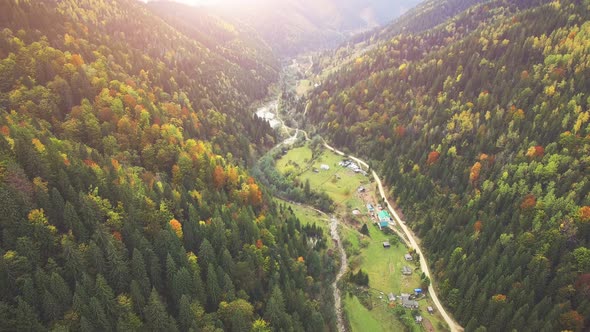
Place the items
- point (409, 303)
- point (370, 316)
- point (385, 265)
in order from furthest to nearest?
point (385, 265), point (409, 303), point (370, 316)

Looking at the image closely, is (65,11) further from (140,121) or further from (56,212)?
(56,212)

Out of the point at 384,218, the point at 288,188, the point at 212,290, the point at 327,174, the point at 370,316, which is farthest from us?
the point at 327,174

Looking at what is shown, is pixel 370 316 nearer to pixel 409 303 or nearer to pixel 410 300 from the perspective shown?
pixel 409 303

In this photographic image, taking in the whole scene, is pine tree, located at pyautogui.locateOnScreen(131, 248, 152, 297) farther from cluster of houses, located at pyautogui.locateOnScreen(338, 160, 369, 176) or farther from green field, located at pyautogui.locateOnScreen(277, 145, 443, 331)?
cluster of houses, located at pyautogui.locateOnScreen(338, 160, 369, 176)

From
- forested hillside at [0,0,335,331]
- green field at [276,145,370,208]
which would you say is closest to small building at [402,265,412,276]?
forested hillside at [0,0,335,331]

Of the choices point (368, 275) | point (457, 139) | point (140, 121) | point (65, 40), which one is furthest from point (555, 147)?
point (65, 40)

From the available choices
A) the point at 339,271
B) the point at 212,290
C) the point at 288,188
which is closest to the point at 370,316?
the point at 339,271

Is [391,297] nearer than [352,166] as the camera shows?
Yes
